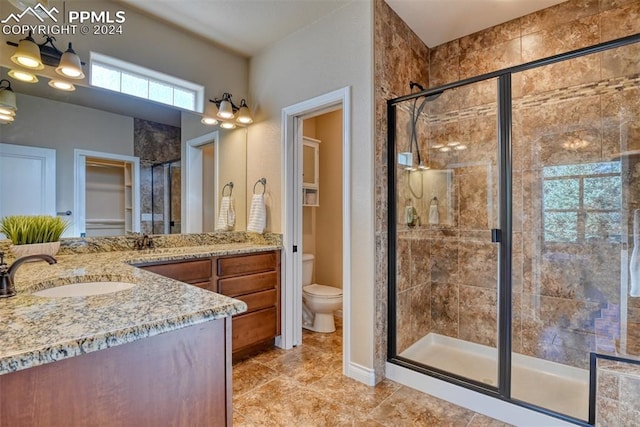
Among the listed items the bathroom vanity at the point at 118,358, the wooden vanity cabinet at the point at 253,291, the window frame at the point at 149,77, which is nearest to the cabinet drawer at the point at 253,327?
the wooden vanity cabinet at the point at 253,291

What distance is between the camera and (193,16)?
2545mm

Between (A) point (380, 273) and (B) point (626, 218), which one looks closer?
(B) point (626, 218)

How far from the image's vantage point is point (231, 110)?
300 centimetres

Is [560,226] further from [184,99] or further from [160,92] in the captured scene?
[160,92]

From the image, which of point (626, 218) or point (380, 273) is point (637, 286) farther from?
point (380, 273)

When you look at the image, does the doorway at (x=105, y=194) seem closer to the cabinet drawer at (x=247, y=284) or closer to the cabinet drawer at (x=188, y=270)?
the cabinet drawer at (x=188, y=270)

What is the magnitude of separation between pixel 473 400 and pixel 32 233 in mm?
2848

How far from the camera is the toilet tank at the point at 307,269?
138 inches

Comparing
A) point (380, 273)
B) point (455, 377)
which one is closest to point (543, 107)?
Result: point (380, 273)

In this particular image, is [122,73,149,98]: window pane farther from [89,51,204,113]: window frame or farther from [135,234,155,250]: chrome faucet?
[135,234,155,250]: chrome faucet

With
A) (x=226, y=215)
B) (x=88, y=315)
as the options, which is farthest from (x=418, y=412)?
(x=226, y=215)

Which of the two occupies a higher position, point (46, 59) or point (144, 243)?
point (46, 59)

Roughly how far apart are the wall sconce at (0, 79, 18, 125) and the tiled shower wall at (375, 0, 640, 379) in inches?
93.2

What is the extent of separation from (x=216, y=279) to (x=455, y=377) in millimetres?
1801
